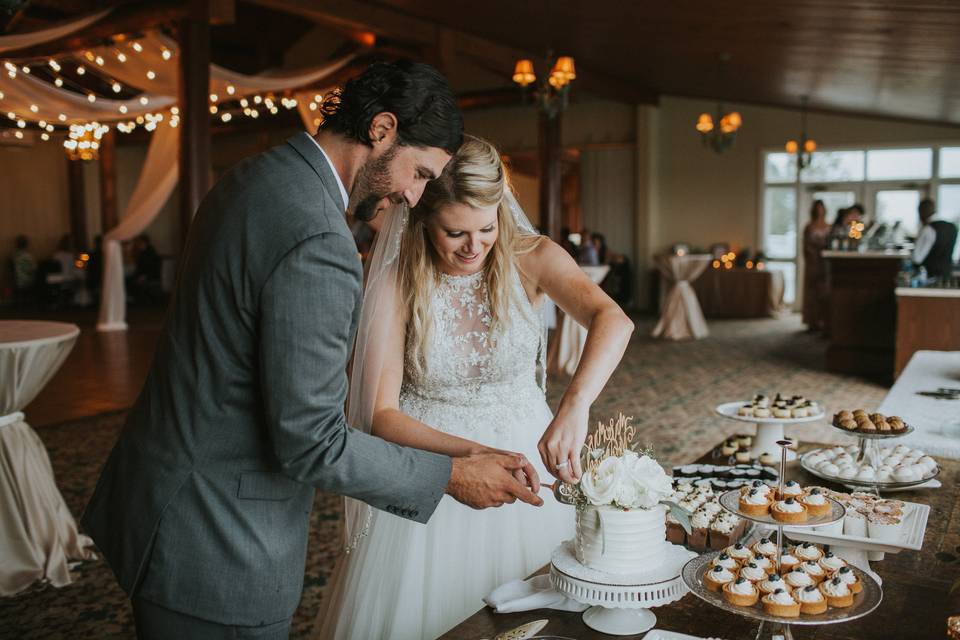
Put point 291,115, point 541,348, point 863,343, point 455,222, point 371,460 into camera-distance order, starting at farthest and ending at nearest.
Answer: point 291,115 < point 863,343 < point 541,348 < point 455,222 < point 371,460

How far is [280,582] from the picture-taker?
1469 millimetres

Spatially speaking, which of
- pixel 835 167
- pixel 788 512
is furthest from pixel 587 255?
pixel 788 512

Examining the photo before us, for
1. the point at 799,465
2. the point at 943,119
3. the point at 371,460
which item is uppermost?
the point at 943,119

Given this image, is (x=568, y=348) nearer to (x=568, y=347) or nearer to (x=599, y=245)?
(x=568, y=347)

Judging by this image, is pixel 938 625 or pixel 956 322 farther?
pixel 956 322

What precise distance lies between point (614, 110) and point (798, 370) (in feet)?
25.2

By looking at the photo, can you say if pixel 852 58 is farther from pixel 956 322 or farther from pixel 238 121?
pixel 238 121

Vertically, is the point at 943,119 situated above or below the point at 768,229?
above

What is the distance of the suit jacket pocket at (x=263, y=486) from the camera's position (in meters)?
1.40

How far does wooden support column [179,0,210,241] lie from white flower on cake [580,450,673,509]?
20.2 feet

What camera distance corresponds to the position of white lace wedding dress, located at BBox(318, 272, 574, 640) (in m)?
1.97

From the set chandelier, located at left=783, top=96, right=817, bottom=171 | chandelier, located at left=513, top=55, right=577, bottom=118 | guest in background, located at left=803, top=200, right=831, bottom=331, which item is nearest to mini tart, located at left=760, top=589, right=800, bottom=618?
chandelier, located at left=513, top=55, right=577, bottom=118

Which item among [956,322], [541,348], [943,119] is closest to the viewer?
[541,348]


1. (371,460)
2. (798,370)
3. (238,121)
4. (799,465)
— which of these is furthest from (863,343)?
(238,121)
